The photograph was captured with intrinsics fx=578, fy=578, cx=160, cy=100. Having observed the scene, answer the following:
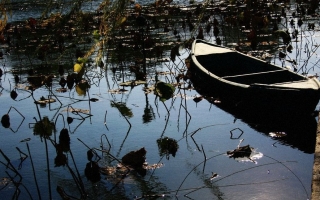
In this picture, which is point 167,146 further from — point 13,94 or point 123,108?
point 13,94

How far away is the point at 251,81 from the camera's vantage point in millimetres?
7047

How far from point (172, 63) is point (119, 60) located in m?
0.94

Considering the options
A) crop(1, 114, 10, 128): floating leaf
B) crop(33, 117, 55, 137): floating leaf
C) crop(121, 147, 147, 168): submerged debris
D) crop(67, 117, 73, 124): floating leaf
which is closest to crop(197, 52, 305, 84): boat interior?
crop(67, 117, 73, 124): floating leaf

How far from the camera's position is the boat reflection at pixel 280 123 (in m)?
5.48

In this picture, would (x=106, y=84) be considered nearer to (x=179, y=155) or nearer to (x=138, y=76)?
(x=138, y=76)

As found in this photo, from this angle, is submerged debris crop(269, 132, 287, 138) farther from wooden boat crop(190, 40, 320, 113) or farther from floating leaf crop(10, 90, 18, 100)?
floating leaf crop(10, 90, 18, 100)

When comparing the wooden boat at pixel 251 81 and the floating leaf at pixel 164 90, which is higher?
the floating leaf at pixel 164 90

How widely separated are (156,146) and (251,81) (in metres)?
2.13

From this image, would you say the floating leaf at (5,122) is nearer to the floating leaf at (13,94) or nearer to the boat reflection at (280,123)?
the floating leaf at (13,94)

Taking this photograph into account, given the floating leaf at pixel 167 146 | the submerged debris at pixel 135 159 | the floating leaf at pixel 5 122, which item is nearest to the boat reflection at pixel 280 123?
the floating leaf at pixel 167 146

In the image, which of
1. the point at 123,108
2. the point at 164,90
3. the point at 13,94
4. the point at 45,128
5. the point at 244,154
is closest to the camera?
the point at 244,154

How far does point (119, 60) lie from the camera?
9305 mm

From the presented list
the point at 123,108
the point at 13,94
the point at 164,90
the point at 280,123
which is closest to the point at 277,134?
the point at 280,123

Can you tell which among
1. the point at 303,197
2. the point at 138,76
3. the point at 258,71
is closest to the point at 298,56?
the point at 258,71
